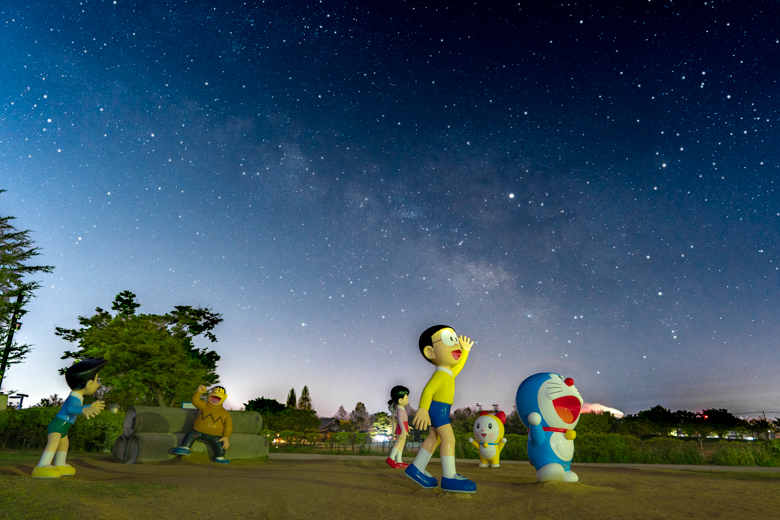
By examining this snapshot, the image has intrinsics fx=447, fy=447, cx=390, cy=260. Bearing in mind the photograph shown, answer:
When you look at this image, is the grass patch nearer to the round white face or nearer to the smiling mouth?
the smiling mouth

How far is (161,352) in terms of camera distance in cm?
2189

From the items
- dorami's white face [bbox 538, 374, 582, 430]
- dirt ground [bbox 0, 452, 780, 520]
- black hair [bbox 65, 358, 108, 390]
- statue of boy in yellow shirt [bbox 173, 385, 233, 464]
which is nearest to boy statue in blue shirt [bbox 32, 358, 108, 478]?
black hair [bbox 65, 358, 108, 390]

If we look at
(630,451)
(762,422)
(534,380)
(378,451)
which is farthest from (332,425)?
(534,380)

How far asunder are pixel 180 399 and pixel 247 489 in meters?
20.8

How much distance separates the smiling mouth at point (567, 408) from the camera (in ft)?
26.1

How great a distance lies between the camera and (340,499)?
6.05 meters

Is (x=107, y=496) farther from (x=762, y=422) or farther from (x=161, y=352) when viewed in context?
(x=762, y=422)

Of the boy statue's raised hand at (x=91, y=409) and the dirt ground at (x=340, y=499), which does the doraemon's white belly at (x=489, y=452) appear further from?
the boy statue's raised hand at (x=91, y=409)

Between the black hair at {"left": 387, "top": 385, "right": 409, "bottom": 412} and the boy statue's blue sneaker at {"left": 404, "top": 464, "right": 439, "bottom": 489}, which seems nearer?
the boy statue's blue sneaker at {"left": 404, "top": 464, "right": 439, "bottom": 489}

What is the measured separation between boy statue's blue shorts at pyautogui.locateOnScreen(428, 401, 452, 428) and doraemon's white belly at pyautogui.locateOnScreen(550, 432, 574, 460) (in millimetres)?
2304

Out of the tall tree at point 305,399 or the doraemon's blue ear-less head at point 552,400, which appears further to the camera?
the tall tree at point 305,399

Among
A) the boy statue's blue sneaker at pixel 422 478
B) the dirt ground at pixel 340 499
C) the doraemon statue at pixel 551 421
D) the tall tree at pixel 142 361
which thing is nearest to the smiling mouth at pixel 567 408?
the doraemon statue at pixel 551 421

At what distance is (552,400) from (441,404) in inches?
97.1

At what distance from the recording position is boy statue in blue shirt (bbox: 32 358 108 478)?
7.10 meters
